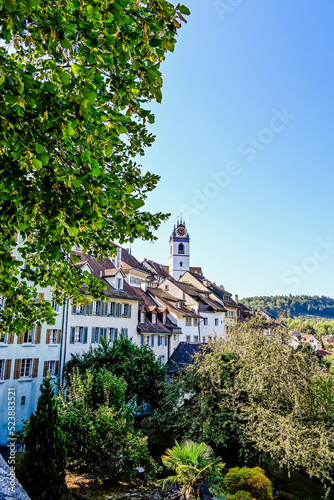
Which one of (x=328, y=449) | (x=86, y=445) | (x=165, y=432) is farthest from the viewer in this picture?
(x=165, y=432)


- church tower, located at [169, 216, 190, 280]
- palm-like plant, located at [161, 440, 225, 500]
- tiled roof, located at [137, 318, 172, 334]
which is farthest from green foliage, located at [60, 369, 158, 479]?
church tower, located at [169, 216, 190, 280]

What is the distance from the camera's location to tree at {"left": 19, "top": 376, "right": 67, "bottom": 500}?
9766 mm

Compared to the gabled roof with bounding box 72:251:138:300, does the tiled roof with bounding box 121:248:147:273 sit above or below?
above

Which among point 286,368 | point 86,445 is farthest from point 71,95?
point 286,368

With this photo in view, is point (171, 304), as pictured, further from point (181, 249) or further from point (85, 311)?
point (181, 249)

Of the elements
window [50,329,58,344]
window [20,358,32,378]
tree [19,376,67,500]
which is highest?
window [50,329,58,344]

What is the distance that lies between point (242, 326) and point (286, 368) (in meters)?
4.31

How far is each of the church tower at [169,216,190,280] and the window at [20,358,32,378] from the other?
233ft

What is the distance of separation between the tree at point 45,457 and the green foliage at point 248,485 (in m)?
9.49

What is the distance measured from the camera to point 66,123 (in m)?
3.52

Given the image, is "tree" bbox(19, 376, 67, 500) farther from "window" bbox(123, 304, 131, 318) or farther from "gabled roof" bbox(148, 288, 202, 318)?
"gabled roof" bbox(148, 288, 202, 318)

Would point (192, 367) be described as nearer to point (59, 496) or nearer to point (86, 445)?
point (86, 445)

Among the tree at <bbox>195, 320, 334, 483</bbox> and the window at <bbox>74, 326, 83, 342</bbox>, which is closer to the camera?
the tree at <bbox>195, 320, 334, 483</bbox>

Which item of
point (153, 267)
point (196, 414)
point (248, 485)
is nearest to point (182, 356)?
point (196, 414)
